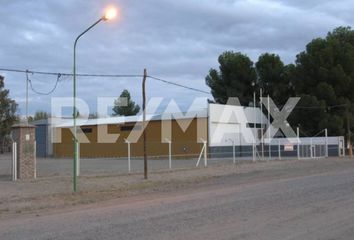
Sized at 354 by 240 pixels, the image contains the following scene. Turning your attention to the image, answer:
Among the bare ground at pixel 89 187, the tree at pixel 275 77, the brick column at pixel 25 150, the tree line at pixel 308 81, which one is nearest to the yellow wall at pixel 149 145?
the tree line at pixel 308 81

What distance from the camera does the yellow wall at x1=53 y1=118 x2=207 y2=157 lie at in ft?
172

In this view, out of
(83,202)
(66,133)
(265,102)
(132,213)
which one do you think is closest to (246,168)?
(83,202)

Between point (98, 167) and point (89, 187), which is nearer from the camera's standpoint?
point (89, 187)

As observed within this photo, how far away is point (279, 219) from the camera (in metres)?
11.2

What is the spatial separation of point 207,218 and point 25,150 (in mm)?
15189

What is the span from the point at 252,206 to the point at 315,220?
8.89 feet

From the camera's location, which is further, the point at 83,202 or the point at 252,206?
the point at 83,202

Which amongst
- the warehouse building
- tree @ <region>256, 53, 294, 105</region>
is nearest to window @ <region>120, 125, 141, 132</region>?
the warehouse building

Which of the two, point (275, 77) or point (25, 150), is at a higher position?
point (275, 77)

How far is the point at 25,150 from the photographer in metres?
24.9

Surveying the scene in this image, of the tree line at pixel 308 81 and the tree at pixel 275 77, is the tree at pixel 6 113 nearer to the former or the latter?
A: the tree line at pixel 308 81

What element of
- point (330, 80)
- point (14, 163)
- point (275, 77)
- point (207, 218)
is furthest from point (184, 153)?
point (207, 218)

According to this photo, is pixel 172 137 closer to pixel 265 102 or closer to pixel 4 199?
pixel 265 102

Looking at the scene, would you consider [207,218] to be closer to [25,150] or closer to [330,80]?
[25,150]
